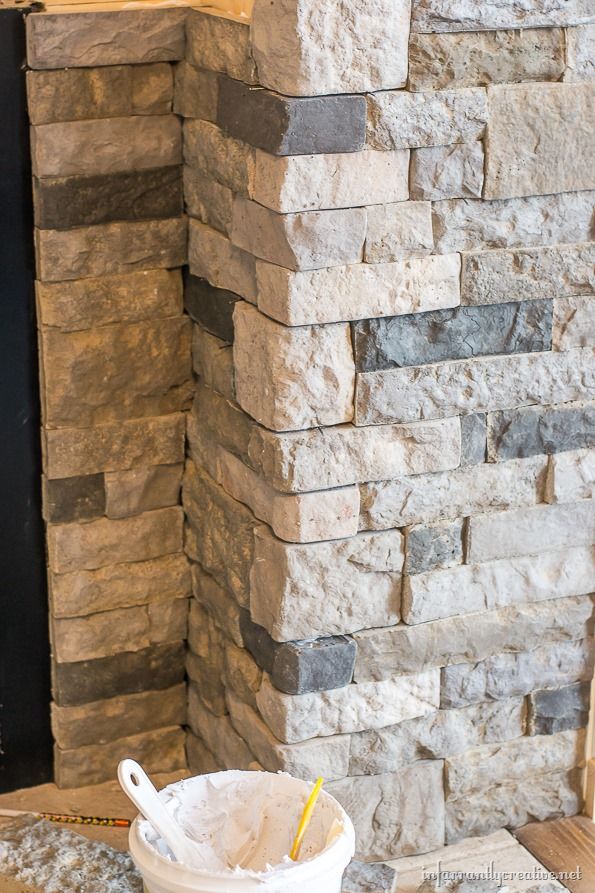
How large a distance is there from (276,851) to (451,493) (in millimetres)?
700

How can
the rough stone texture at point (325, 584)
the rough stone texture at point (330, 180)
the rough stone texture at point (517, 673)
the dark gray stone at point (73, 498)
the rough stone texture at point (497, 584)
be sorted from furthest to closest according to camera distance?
the dark gray stone at point (73, 498), the rough stone texture at point (517, 673), the rough stone texture at point (497, 584), the rough stone texture at point (325, 584), the rough stone texture at point (330, 180)

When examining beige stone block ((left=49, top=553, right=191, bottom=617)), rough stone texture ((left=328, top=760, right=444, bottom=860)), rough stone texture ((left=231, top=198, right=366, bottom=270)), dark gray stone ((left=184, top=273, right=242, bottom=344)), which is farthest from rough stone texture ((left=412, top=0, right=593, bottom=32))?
rough stone texture ((left=328, top=760, right=444, bottom=860))

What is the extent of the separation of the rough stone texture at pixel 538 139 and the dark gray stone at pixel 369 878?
1.28 metres

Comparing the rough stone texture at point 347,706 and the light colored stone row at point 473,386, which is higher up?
the light colored stone row at point 473,386

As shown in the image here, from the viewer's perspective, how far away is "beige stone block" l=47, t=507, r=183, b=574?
257 cm

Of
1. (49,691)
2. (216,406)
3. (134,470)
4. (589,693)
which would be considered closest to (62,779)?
(49,691)

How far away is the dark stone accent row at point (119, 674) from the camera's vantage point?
2.67m

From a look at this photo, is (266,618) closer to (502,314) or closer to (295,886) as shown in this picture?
(295,886)

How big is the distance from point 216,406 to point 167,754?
86 centimetres

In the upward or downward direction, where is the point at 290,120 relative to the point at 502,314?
upward

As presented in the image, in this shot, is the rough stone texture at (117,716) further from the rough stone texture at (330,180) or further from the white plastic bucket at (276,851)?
the rough stone texture at (330,180)

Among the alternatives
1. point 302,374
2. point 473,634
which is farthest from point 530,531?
point 302,374

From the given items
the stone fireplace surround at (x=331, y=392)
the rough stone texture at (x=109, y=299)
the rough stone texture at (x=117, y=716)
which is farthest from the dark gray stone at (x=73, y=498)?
the rough stone texture at (x=117, y=716)

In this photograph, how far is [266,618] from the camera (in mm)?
2275
